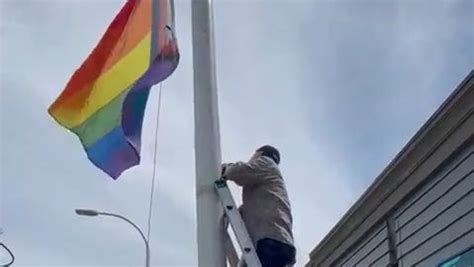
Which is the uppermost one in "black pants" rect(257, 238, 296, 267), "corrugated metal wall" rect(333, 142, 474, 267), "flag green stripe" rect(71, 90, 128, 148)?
"flag green stripe" rect(71, 90, 128, 148)

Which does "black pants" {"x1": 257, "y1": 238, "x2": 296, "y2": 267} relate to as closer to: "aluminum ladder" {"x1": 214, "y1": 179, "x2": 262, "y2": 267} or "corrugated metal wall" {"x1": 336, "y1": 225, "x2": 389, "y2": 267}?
"aluminum ladder" {"x1": 214, "y1": 179, "x2": 262, "y2": 267}

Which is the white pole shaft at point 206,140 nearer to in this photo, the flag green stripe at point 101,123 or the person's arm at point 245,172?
the person's arm at point 245,172

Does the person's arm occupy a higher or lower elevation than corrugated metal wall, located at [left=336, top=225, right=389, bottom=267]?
higher

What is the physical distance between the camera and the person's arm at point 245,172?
166 inches

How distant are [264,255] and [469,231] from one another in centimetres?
321

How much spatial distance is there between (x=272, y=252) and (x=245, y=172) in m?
0.42

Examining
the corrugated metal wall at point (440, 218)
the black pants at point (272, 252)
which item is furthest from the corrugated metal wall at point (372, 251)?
A: the black pants at point (272, 252)

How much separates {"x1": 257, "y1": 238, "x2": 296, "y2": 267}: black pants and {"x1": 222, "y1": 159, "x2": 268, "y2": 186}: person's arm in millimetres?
308

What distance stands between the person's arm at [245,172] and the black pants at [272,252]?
1.01 ft

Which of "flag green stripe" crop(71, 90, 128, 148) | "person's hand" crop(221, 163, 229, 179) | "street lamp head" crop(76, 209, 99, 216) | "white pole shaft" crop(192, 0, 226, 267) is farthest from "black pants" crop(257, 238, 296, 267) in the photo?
"street lamp head" crop(76, 209, 99, 216)

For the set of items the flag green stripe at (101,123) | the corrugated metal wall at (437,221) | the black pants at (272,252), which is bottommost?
the black pants at (272,252)

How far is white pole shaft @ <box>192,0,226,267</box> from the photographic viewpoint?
403 cm

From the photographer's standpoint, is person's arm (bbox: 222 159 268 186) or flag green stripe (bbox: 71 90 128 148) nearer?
person's arm (bbox: 222 159 268 186)

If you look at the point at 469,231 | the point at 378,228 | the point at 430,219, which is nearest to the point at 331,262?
the point at 378,228
